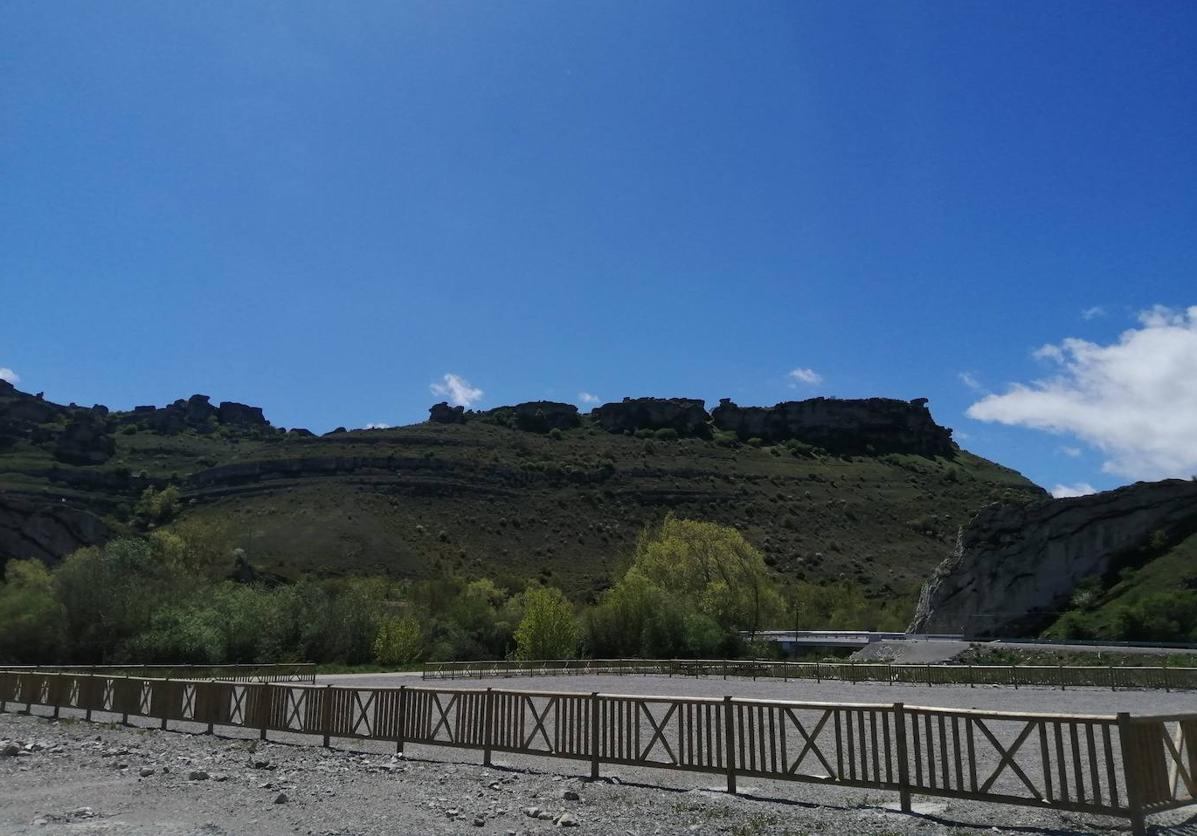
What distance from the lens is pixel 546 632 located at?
2466 inches

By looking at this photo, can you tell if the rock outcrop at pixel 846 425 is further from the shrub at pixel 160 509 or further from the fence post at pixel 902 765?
the fence post at pixel 902 765

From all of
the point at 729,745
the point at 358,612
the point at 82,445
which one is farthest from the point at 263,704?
the point at 82,445

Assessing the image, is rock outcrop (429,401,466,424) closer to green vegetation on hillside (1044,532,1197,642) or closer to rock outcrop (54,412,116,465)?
rock outcrop (54,412,116,465)

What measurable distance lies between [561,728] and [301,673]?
3607 cm

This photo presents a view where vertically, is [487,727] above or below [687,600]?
below

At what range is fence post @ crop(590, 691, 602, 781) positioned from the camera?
13031mm

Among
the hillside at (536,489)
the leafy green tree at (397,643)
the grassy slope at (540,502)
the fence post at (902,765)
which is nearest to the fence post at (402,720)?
the fence post at (902,765)

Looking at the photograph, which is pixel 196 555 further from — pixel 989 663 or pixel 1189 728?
pixel 1189 728

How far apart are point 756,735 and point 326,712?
8897 mm

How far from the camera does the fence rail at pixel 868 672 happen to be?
35.5m

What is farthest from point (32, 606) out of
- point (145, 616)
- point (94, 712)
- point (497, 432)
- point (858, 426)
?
point (858, 426)

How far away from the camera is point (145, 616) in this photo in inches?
2105

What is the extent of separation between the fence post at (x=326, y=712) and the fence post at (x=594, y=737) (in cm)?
669

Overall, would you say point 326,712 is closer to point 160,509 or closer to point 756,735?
point 756,735
